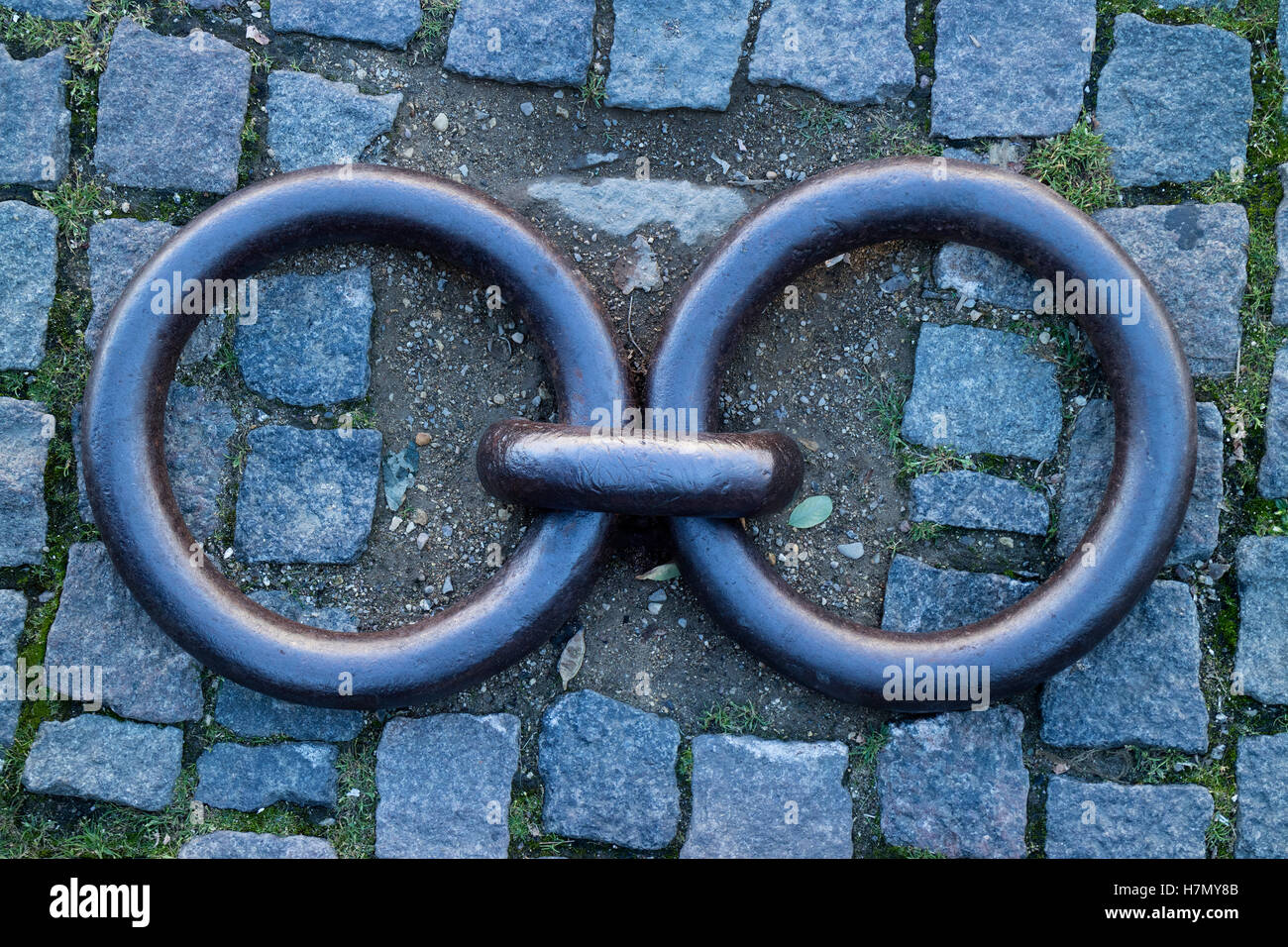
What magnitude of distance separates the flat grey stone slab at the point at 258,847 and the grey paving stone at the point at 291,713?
0.90ft

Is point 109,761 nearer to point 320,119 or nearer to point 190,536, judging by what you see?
point 190,536

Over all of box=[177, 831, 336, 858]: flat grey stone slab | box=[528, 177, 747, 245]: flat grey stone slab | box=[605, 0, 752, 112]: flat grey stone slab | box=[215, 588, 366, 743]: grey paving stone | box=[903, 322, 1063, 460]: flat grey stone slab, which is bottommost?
box=[177, 831, 336, 858]: flat grey stone slab

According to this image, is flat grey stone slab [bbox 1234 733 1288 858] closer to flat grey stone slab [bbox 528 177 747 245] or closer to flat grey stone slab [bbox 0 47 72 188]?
flat grey stone slab [bbox 528 177 747 245]

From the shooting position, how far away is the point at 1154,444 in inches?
88.2

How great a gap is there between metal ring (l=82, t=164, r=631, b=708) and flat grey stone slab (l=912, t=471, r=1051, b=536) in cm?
98

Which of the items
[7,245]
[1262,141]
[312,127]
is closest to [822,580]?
[1262,141]

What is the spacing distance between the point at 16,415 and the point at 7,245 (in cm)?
48

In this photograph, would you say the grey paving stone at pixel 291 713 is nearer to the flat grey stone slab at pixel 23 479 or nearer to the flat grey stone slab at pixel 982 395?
the flat grey stone slab at pixel 23 479

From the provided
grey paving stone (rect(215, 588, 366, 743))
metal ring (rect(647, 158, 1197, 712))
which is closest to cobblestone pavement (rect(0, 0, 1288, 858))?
grey paving stone (rect(215, 588, 366, 743))

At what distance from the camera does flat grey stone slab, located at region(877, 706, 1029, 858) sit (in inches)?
101

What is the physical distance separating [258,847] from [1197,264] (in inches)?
120

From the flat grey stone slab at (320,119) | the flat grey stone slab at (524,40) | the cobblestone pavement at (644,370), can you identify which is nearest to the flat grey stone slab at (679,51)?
the cobblestone pavement at (644,370)

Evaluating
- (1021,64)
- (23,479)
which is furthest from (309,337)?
(1021,64)
